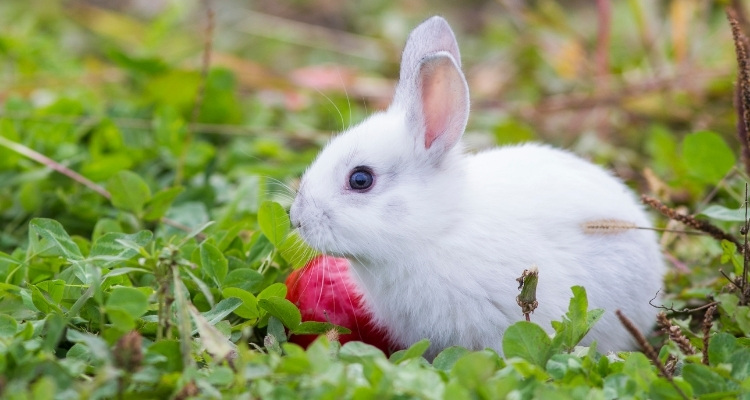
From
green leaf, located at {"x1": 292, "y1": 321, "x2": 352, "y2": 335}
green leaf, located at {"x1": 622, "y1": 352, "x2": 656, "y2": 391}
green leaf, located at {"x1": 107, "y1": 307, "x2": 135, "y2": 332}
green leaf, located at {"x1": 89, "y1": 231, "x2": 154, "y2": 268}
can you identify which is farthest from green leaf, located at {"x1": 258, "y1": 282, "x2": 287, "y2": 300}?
green leaf, located at {"x1": 622, "y1": 352, "x2": 656, "y2": 391}

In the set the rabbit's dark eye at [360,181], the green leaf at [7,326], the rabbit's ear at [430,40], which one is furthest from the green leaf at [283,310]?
the rabbit's ear at [430,40]

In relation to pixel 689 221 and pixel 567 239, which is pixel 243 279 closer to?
pixel 567 239

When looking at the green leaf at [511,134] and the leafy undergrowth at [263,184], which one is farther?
the green leaf at [511,134]

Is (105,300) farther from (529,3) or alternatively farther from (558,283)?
(529,3)

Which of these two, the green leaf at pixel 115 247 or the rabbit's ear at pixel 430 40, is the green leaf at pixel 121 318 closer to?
the green leaf at pixel 115 247

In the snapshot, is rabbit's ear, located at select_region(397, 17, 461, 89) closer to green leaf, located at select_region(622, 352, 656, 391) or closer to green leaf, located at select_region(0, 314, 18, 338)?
green leaf, located at select_region(622, 352, 656, 391)
